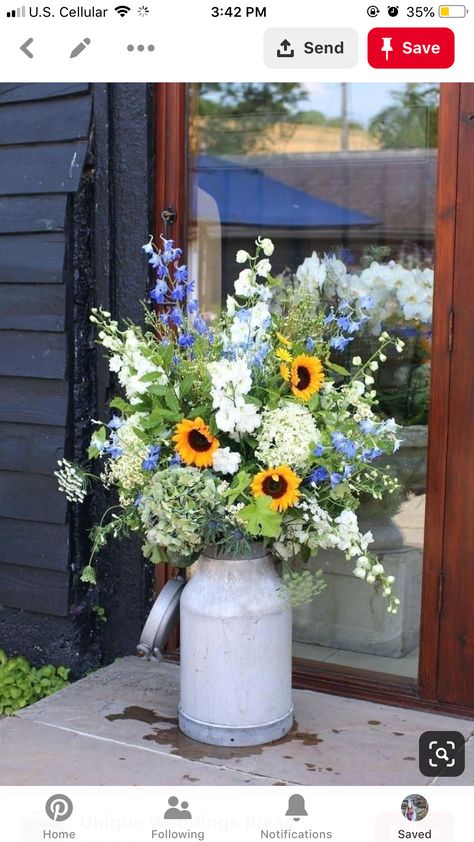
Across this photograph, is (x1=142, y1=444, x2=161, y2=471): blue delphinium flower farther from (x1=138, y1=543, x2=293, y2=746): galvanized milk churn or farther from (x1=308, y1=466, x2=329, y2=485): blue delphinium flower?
(x1=308, y1=466, x2=329, y2=485): blue delphinium flower

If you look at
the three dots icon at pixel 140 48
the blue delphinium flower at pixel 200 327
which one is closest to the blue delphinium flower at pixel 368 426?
the blue delphinium flower at pixel 200 327

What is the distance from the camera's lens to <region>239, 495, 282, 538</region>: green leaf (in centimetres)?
232

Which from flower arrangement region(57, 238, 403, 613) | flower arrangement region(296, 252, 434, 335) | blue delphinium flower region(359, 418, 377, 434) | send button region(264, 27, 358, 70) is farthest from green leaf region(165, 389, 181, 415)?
send button region(264, 27, 358, 70)

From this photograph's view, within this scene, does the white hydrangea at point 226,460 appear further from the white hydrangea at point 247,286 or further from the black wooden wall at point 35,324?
the black wooden wall at point 35,324

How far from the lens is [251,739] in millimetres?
2562

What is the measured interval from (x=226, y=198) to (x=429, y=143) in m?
0.72

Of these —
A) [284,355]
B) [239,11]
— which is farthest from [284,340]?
[239,11]

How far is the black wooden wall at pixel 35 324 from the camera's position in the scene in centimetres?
320

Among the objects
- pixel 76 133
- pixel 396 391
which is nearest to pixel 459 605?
pixel 396 391

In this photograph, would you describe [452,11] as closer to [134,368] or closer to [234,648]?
[134,368]

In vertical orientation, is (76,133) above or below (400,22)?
below
